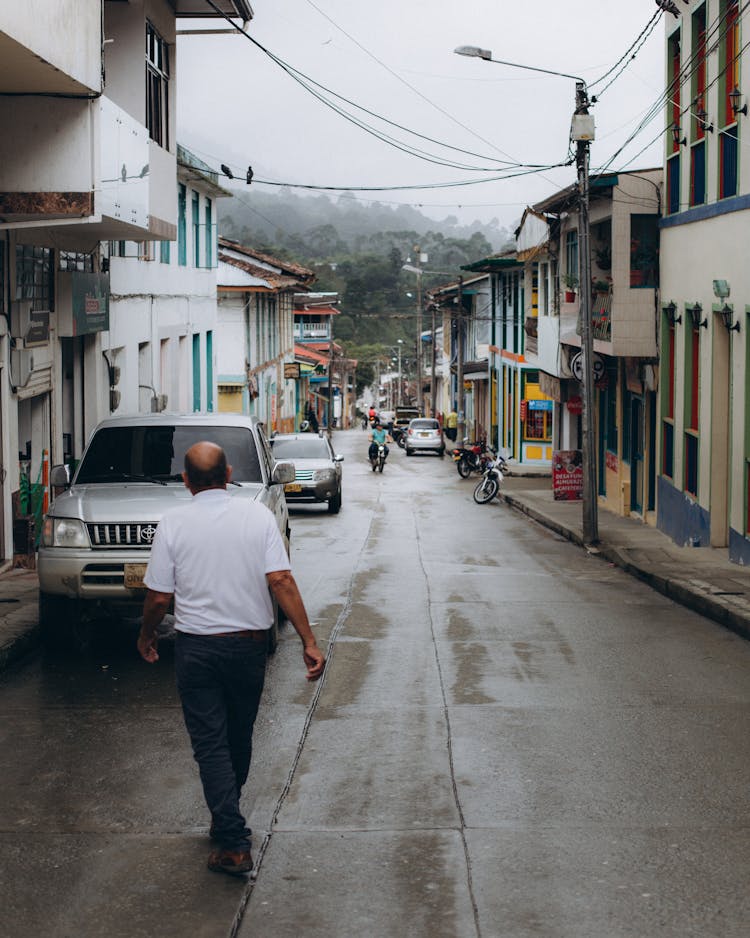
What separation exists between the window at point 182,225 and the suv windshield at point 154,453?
1753 cm

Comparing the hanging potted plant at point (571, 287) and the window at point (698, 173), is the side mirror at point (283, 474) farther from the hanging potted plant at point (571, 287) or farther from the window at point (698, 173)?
the hanging potted plant at point (571, 287)

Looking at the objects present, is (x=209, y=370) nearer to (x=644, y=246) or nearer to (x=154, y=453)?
(x=644, y=246)

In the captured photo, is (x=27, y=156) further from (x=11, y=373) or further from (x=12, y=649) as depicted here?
(x=12, y=649)

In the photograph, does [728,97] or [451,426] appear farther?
[451,426]

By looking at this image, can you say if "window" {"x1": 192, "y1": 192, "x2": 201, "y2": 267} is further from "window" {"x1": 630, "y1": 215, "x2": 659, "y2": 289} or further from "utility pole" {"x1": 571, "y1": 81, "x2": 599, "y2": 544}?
"utility pole" {"x1": 571, "y1": 81, "x2": 599, "y2": 544}

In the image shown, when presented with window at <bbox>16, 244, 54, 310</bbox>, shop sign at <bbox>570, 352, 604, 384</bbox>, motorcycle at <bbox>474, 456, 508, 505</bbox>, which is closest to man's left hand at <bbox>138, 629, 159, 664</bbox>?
A: window at <bbox>16, 244, 54, 310</bbox>

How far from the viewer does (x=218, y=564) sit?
5734mm

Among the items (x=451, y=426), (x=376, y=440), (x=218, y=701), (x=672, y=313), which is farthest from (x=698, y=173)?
(x=451, y=426)

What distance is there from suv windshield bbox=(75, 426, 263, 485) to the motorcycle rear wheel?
2000 cm

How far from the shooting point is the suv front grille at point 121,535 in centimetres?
1018

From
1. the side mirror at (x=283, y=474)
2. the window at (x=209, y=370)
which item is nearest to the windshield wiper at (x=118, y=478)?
the side mirror at (x=283, y=474)

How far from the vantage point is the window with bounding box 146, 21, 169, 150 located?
17.9 meters

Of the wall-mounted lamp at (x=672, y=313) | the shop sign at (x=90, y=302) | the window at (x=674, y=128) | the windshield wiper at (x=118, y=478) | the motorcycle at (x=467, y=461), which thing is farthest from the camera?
the motorcycle at (x=467, y=461)

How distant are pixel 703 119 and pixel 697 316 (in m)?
2.81
